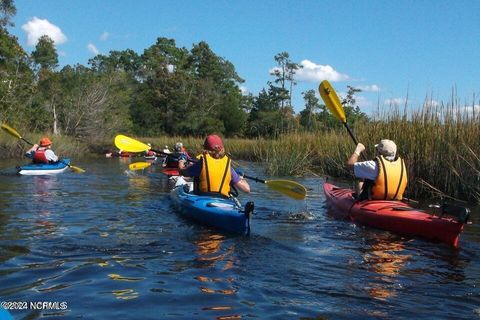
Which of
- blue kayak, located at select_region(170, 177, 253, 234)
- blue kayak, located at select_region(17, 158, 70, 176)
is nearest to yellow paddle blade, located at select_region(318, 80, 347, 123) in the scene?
blue kayak, located at select_region(170, 177, 253, 234)

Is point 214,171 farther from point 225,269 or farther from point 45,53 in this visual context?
point 45,53

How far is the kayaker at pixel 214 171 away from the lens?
6988 millimetres

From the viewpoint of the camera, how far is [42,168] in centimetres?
1453

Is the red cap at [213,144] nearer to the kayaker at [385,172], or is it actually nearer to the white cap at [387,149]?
the kayaker at [385,172]

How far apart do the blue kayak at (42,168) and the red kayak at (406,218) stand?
991cm

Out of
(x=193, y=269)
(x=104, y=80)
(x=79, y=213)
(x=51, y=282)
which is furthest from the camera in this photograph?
(x=104, y=80)

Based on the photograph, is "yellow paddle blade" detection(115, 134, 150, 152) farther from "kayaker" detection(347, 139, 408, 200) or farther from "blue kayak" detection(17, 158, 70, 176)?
"blue kayak" detection(17, 158, 70, 176)

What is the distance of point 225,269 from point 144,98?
152 feet

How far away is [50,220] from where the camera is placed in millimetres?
7328

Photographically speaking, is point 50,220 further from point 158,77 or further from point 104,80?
point 158,77

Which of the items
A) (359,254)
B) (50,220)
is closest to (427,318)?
(359,254)

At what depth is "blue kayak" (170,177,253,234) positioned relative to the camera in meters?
6.34

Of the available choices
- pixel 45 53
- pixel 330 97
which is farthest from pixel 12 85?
pixel 45 53

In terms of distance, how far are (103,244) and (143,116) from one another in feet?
139
